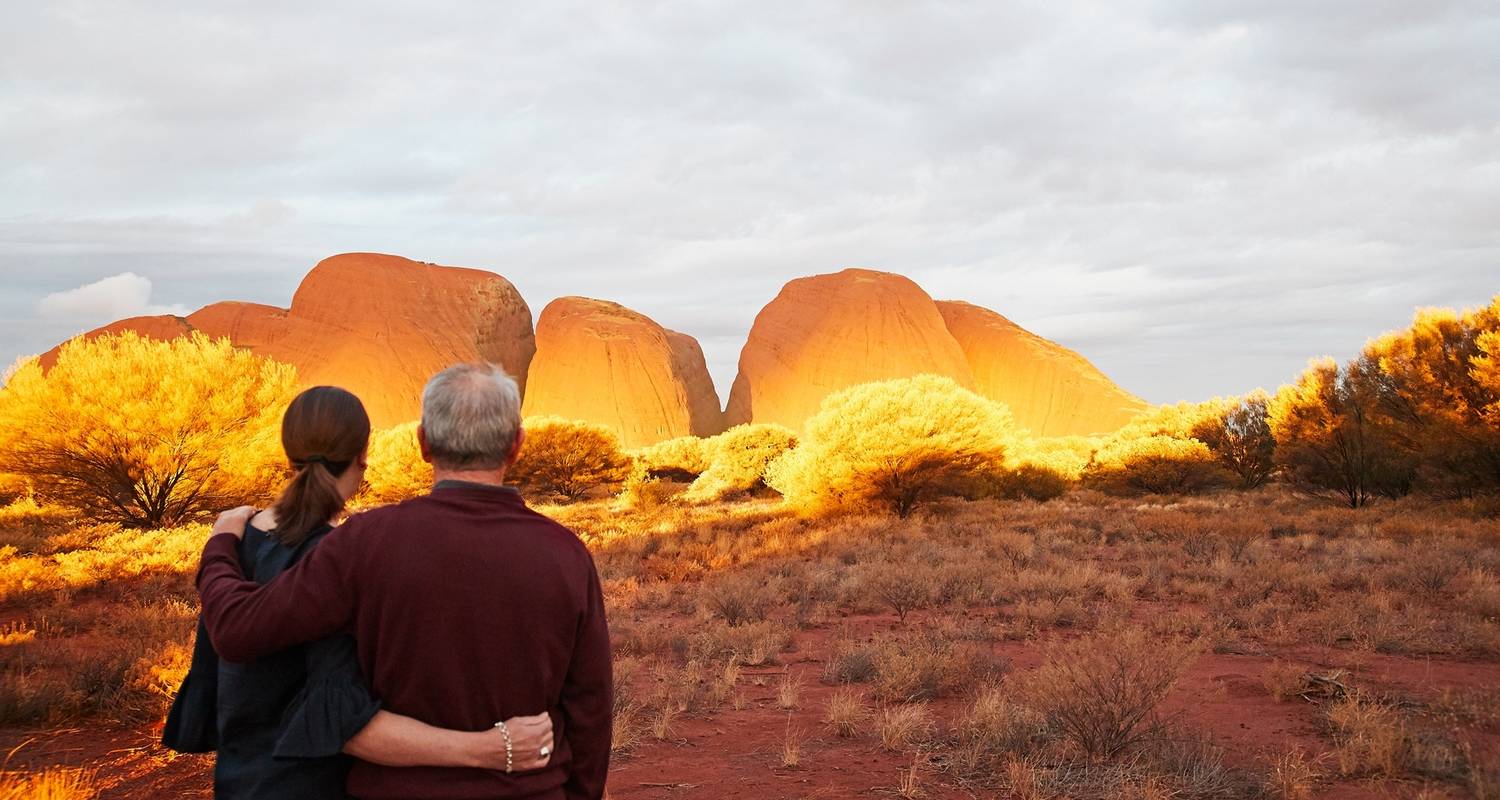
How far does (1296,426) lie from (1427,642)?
1624cm

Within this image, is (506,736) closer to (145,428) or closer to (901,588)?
(901,588)

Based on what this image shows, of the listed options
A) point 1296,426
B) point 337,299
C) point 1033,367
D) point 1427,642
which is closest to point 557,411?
point 337,299

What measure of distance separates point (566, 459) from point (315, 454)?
28.1 meters

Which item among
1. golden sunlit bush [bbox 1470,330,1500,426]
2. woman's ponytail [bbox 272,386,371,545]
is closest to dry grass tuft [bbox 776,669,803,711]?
Answer: woman's ponytail [bbox 272,386,371,545]

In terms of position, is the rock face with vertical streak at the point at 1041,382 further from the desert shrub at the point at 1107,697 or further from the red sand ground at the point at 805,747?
the desert shrub at the point at 1107,697

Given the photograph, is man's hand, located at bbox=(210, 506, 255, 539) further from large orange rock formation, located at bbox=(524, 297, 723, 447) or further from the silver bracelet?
large orange rock formation, located at bbox=(524, 297, 723, 447)

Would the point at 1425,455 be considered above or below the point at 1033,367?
below

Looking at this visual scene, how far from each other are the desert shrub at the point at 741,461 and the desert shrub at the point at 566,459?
3.39 m

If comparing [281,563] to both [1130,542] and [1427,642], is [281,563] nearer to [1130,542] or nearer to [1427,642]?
[1427,642]

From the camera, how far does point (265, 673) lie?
1.84 meters

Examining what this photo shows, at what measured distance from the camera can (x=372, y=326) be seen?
43375 millimetres

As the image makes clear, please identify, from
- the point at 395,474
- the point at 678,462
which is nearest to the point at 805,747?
the point at 395,474

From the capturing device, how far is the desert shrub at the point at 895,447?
18656 millimetres

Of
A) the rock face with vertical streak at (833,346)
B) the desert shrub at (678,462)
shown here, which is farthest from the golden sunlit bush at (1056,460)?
the rock face with vertical streak at (833,346)
